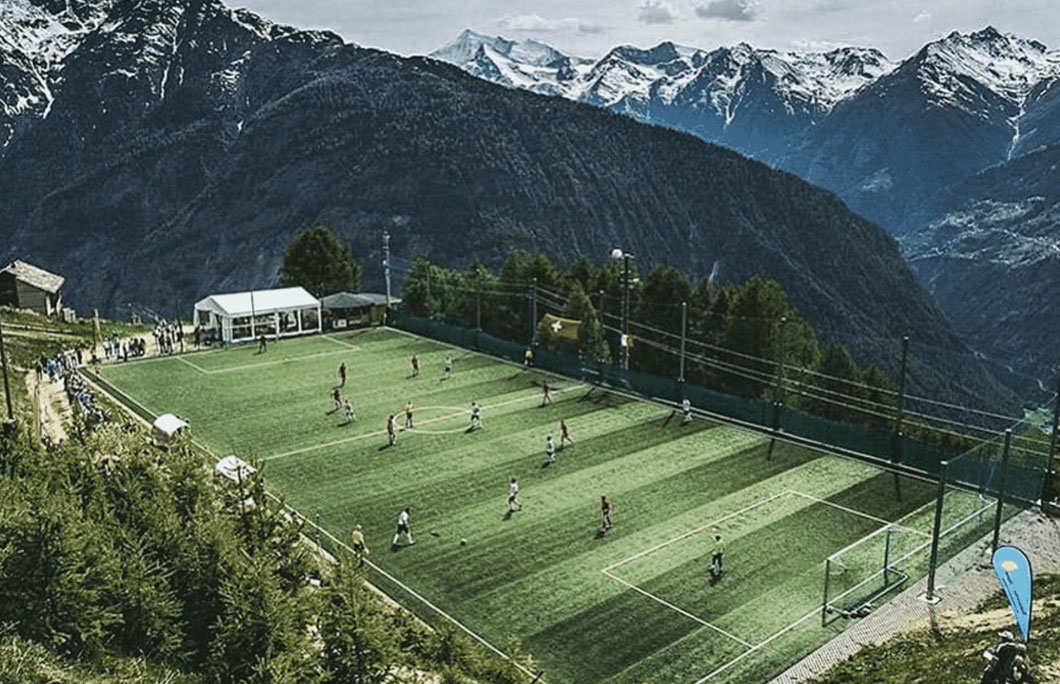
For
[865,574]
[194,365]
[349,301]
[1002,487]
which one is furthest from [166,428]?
[1002,487]

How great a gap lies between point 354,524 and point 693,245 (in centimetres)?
15486

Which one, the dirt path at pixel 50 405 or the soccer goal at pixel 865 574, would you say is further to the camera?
the dirt path at pixel 50 405

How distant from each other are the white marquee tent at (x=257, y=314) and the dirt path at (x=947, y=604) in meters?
50.9

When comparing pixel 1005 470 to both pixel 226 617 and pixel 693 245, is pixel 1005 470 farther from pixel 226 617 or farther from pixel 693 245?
pixel 693 245

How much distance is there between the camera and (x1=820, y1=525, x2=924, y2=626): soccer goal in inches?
1008

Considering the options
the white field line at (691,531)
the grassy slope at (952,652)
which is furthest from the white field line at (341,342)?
the grassy slope at (952,652)

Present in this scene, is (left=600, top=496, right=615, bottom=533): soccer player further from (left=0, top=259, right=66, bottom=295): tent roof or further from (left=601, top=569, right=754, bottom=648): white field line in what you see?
(left=0, top=259, right=66, bottom=295): tent roof

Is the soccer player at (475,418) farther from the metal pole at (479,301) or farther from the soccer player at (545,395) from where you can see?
the metal pole at (479,301)

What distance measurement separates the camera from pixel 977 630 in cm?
2230

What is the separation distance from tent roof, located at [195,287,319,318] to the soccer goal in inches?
1916

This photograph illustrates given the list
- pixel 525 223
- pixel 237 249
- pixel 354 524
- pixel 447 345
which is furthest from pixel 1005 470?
pixel 237 249

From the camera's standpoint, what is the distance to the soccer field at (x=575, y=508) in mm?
24703

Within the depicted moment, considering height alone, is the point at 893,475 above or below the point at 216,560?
below

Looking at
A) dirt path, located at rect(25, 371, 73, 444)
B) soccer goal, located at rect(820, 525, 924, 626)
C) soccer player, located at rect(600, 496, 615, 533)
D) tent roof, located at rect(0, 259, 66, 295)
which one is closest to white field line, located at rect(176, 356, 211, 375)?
dirt path, located at rect(25, 371, 73, 444)
